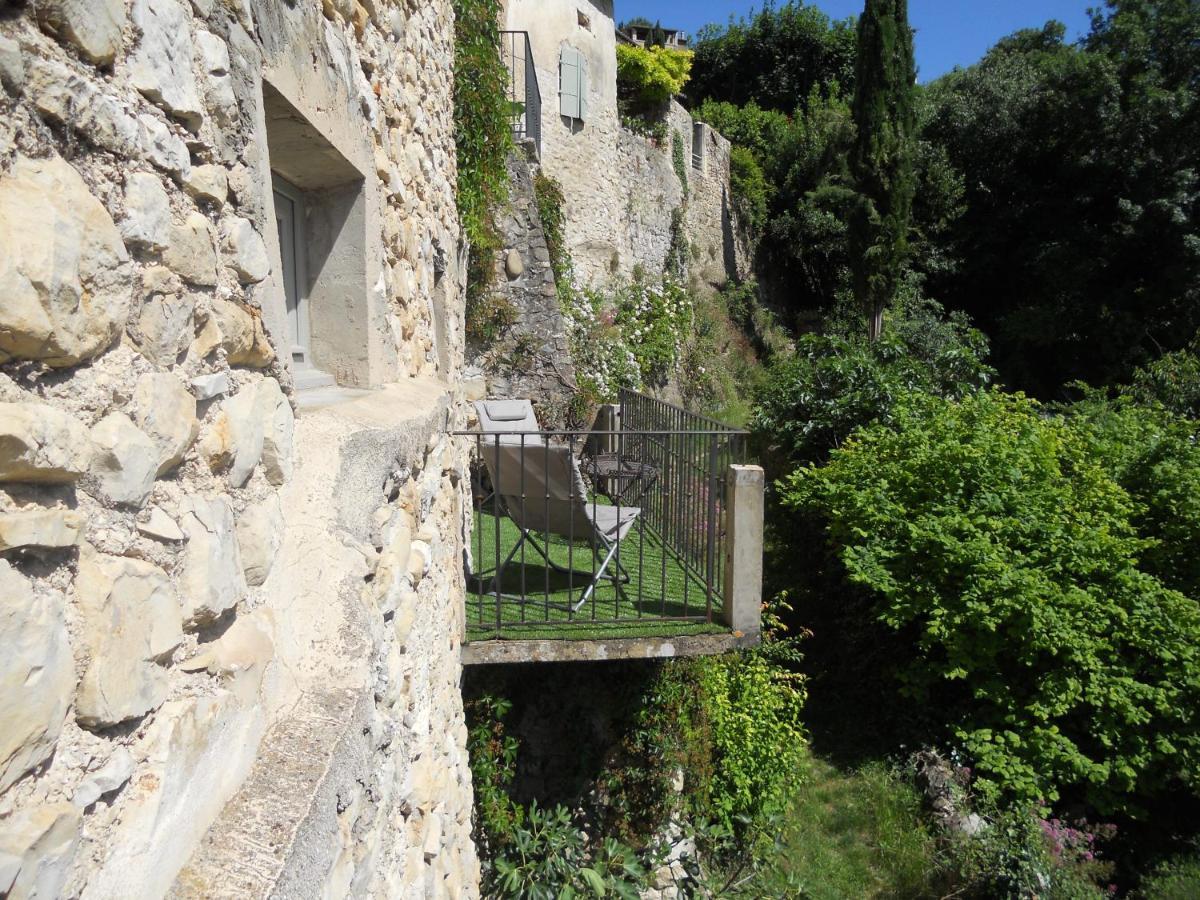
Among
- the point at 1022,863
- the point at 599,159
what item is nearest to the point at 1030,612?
the point at 1022,863

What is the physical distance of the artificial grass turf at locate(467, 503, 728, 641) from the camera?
13.8 ft

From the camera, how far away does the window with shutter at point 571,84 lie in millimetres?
12891

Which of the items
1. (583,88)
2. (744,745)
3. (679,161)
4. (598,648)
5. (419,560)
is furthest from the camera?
(679,161)

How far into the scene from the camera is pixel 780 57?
2366 centimetres

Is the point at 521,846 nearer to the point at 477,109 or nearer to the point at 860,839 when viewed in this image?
the point at 860,839

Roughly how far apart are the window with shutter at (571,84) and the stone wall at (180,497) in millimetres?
11916

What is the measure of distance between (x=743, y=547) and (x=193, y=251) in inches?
138

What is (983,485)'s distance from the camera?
22.6 feet

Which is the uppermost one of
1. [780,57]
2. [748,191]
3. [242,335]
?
[780,57]

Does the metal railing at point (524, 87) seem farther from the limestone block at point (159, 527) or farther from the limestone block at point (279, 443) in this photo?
the limestone block at point (159, 527)

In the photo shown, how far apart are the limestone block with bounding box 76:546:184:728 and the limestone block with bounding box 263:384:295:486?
38cm

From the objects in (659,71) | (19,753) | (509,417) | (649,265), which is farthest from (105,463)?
(659,71)

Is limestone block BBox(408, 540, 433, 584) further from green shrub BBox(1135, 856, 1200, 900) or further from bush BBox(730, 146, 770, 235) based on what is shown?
bush BBox(730, 146, 770, 235)

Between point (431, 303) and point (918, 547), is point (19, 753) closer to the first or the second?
point (431, 303)
